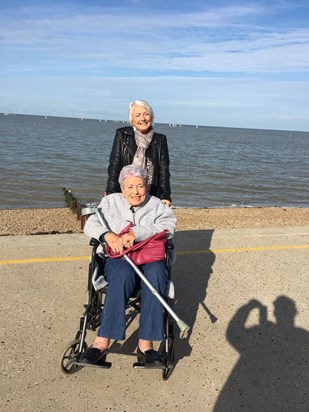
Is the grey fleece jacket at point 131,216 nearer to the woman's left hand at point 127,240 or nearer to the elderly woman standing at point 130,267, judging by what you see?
the elderly woman standing at point 130,267

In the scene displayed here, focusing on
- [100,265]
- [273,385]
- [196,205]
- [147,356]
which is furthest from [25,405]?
[196,205]

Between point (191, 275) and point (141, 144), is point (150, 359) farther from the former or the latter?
point (191, 275)

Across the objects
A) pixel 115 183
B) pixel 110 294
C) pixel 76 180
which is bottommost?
pixel 76 180

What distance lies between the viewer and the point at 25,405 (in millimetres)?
2725

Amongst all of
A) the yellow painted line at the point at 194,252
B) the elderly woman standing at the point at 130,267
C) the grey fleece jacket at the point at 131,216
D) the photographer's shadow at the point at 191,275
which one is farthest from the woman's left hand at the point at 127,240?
the yellow painted line at the point at 194,252

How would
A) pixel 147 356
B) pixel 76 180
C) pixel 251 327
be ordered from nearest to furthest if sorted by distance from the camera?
pixel 147 356, pixel 251 327, pixel 76 180


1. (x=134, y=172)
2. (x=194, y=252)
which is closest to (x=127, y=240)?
(x=134, y=172)

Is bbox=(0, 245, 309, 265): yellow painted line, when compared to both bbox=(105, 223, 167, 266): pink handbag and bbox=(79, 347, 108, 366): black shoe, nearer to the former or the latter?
bbox=(105, 223, 167, 266): pink handbag

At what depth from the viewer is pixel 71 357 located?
2.93 meters

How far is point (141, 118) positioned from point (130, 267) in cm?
146

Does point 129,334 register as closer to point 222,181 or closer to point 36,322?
point 36,322

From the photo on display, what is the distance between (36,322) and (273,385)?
202 cm

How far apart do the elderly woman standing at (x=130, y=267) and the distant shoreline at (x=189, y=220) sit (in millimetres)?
5021

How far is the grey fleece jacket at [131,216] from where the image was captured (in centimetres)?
336
